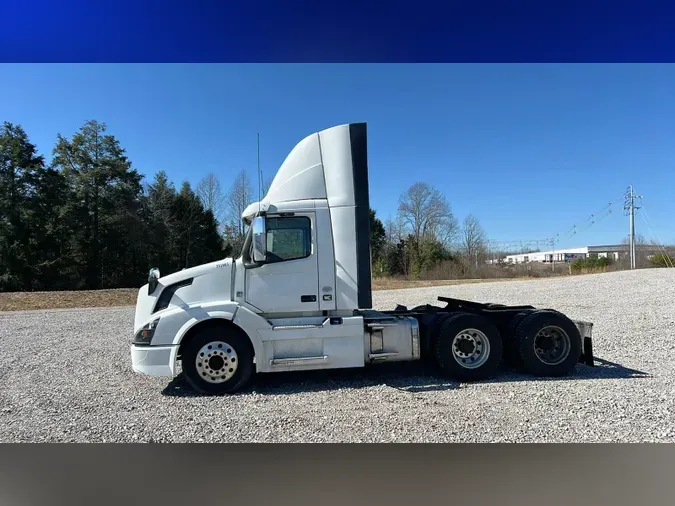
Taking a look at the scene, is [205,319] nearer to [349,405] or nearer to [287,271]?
[287,271]

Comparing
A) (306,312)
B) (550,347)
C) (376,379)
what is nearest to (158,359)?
(306,312)

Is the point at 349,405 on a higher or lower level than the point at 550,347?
lower

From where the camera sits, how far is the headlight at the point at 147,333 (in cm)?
565

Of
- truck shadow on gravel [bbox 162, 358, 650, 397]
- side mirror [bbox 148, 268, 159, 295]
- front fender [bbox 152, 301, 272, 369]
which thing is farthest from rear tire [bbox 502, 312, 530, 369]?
side mirror [bbox 148, 268, 159, 295]

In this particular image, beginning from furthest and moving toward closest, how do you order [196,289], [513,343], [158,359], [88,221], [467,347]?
[88,221], [513,343], [467,347], [196,289], [158,359]

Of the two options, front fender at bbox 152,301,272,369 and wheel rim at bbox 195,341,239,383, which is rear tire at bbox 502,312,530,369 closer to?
front fender at bbox 152,301,272,369

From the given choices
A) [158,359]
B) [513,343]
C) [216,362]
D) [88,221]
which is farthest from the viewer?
[88,221]

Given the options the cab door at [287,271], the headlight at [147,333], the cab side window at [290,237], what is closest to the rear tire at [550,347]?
the cab door at [287,271]

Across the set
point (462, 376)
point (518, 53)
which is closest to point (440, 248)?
point (462, 376)

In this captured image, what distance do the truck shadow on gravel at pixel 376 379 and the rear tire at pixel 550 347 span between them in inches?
6.2

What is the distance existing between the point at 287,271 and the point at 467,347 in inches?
112

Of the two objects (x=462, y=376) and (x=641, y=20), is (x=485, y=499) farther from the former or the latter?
(x=641, y=20)

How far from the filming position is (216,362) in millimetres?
5719

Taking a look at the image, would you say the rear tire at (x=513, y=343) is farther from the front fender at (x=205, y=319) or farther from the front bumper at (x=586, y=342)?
the front fender at (x=205, y=319)
